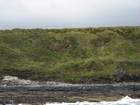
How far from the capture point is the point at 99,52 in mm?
69375

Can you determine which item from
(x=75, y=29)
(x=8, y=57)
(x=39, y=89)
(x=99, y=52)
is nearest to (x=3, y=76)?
(x=8, y=57)

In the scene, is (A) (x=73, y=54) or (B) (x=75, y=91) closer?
(B) (x=75, y=91)

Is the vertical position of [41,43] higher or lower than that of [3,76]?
higher

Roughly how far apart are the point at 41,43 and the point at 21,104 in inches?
1617

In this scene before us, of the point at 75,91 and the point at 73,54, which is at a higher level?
the point at 73,54

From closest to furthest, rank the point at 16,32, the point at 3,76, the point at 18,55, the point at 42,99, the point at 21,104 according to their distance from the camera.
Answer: the point at 21,104
the point at 42,99
the point at 3,76
the point at 18,55
the point at 16,32

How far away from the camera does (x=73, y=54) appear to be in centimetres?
6944

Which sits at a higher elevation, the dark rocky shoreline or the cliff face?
the cliff face

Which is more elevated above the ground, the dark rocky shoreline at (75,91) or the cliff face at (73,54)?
the cliff face at (73,54)

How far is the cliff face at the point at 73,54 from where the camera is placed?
58.5 metres

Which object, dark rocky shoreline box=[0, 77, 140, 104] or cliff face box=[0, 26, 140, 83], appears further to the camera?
cliff face box=[0, 26, 140, 83]

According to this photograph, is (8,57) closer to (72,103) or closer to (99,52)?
(99,52)

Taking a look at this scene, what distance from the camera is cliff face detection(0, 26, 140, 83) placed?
58.5 meters

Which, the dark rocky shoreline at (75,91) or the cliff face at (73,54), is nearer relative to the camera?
the dark rocky shoreline at (75,91)
